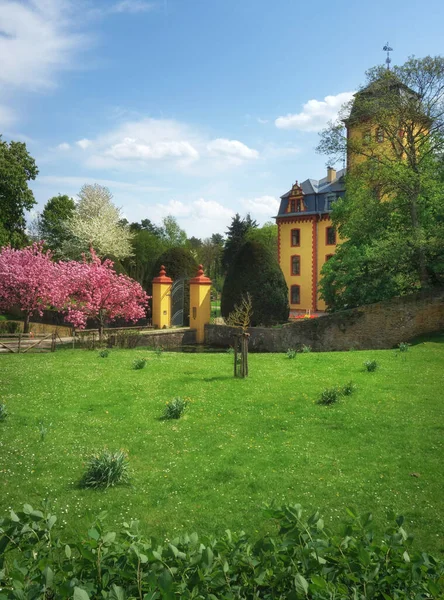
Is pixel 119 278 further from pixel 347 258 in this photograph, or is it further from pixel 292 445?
pixel 292 445

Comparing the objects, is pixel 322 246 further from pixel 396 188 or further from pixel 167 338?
pixel 167 338

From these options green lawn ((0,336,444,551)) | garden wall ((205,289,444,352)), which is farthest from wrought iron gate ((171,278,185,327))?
green lawn ((0,336,444,551))

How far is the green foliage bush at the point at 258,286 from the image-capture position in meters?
28.6

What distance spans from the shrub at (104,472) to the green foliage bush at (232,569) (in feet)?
9.74

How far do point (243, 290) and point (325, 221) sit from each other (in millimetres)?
16408

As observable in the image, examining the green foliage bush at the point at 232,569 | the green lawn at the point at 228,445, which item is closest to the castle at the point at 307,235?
the green lawn at the point at 228,445

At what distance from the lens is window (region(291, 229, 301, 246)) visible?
42906mm

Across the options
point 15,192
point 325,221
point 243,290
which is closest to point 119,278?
point 243,290

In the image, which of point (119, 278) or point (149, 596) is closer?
point (149, 596)

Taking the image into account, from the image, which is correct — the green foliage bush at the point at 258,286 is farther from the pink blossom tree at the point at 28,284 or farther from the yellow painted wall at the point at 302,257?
the yellow painted wall at the point at 302,257

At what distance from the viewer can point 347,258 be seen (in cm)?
2380

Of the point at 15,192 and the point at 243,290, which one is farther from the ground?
the point at 15,192

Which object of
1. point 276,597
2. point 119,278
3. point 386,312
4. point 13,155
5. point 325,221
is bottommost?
point 276,597

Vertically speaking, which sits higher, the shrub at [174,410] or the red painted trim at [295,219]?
the red painted trim at [295,219]
